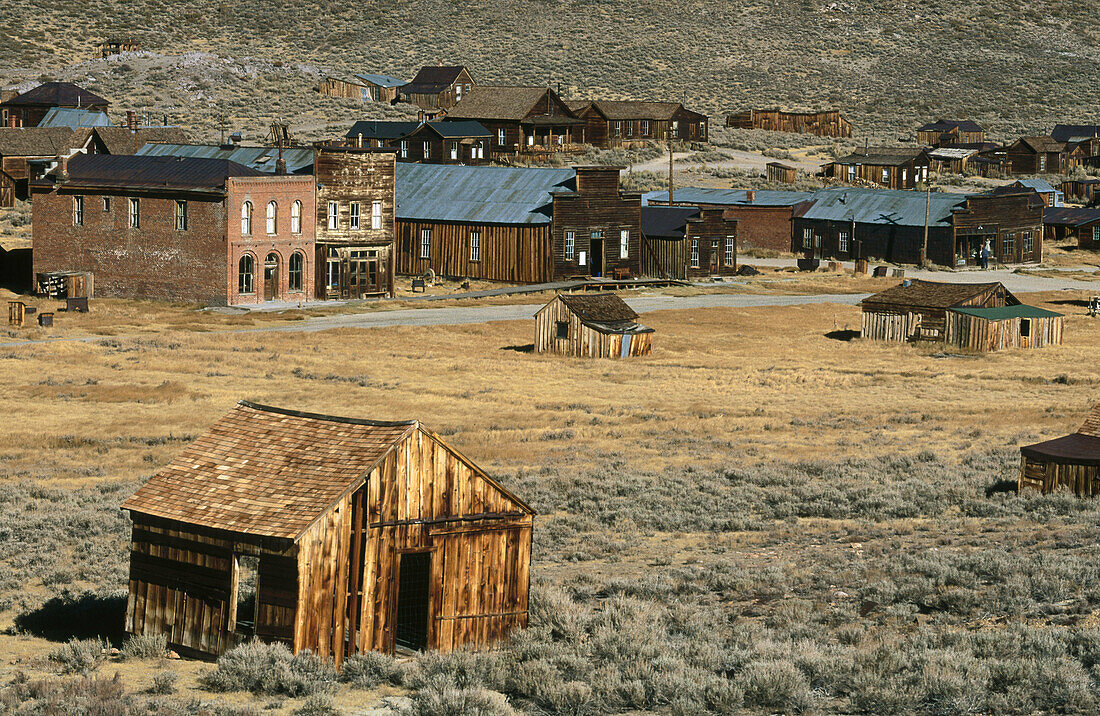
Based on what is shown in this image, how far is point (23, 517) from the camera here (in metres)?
26.8

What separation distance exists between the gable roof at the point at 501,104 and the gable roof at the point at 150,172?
50.0m

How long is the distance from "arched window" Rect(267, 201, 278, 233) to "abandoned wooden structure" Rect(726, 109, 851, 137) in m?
83.6

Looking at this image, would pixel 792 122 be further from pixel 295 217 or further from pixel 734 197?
pixel 295 217

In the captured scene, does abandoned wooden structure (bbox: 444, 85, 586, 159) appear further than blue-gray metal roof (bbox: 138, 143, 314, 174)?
Yes

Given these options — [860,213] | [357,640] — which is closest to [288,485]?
[357,640]

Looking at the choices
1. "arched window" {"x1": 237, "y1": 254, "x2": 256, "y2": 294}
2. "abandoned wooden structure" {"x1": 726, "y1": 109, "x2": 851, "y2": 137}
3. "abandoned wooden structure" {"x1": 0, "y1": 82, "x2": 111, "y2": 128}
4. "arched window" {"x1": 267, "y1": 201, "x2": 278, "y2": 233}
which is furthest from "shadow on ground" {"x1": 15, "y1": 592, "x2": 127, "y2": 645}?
"abandoned wooden structure" {"x1": 726, "y1": 109, "x2": 851, "y2": 137}

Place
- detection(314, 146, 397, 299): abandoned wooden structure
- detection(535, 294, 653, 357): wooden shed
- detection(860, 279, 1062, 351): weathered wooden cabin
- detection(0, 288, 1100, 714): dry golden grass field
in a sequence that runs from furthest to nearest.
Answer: detection(314, 146, 397, 299): abandoned wooden structure → detection(860, 279, 1062, 351): weathered wooden cabin → detection(535, 294, 653, 357): wooden shed → detection(0, 288, 1100, 714): dry golden grass field

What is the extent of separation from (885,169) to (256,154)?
5681 cm

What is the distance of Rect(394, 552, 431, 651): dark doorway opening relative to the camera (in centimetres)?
1955

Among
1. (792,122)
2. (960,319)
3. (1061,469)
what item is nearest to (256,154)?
(960,319)

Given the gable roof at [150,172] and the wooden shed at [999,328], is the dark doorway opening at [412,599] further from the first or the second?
the gable roof at [150,172]

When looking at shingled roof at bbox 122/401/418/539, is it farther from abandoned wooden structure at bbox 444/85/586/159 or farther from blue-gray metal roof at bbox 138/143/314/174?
abandoned wooden structure at bbox 444/85/586/159

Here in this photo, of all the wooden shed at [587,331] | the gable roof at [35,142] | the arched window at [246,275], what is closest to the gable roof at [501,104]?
the gable roof at [35,142]

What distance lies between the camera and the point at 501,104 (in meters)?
115
